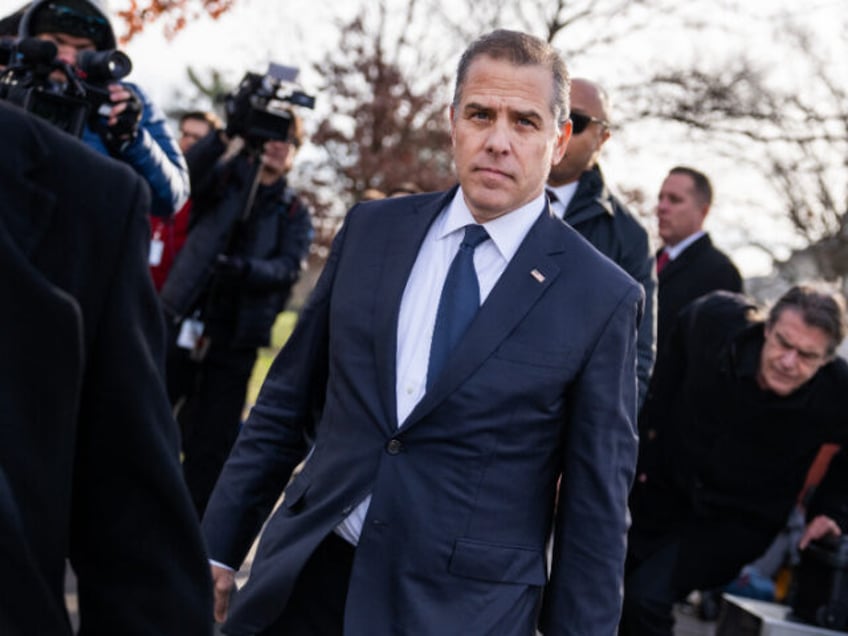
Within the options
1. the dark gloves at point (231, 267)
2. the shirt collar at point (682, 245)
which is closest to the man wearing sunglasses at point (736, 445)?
the shirt collar at point (682, 245)

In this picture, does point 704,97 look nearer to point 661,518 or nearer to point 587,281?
point 661,518

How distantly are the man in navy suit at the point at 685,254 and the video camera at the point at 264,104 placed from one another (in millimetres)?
2077

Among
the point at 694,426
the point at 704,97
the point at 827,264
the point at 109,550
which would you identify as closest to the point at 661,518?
the point at 694,426

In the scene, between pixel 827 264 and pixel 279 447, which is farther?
pixel 827 264

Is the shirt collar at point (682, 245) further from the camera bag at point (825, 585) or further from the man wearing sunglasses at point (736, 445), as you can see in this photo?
the camera bag at point (825, 585)

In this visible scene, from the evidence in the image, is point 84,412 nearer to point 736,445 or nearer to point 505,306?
point 505,306

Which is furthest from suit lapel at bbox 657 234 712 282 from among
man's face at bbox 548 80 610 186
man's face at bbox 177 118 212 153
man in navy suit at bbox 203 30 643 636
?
man in navy suit at bbox 203 30 643 636

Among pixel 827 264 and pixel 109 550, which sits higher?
pixel 827 264

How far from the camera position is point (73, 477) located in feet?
4.64

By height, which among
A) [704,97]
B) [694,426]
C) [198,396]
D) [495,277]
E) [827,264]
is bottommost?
[198,396]

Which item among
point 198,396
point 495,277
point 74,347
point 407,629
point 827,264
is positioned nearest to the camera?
point 74,347

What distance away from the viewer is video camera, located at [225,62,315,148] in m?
5.90

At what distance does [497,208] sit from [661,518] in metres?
2.75

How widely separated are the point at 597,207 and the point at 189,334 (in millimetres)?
2423
